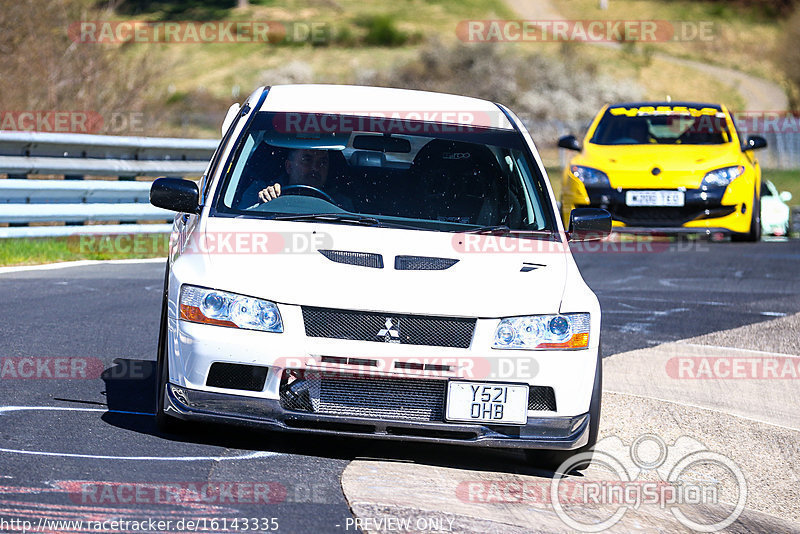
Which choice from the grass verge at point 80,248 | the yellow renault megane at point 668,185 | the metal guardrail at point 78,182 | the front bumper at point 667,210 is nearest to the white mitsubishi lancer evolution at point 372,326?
the grass verge at point 80,248

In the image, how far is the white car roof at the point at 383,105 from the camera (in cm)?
655

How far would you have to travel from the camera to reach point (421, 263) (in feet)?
17.6

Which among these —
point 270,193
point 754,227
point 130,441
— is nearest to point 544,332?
point 270,193

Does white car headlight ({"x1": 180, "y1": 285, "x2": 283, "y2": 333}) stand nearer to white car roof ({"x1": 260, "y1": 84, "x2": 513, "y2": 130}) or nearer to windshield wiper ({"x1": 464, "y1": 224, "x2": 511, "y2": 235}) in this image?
windshield wiper ({"x1": 464, "y1": 224, "x2": 511, "y2": 235})

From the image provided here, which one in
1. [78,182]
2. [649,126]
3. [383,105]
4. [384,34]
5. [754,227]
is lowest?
[754,227]

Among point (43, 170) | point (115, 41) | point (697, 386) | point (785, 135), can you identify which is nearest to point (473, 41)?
point (785, 135)

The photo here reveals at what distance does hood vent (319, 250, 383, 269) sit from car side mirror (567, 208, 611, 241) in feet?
4.71

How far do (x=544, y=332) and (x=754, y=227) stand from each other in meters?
11.3

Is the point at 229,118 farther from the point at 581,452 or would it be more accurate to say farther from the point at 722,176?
the point at 722,176

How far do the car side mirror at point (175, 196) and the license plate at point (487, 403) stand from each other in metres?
1.55

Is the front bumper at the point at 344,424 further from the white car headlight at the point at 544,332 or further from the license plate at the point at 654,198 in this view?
the license plate at the point at 654,198

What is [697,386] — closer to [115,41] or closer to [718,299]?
[718,299]

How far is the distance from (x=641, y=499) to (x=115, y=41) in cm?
1565

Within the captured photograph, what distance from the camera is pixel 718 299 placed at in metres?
11.6
